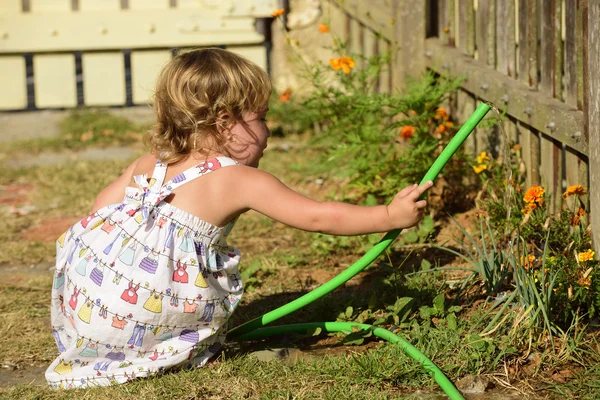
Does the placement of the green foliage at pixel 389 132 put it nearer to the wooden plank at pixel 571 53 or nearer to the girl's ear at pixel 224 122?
the wooden plank at pixel 571 53

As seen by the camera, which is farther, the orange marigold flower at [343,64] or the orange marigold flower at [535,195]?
the orange marigold flower at [343,64]

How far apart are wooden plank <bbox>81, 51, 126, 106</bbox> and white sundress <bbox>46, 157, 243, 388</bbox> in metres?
4.37

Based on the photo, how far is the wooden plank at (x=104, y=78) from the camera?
22.2 feet

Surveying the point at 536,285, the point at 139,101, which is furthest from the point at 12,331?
the point at 139,101

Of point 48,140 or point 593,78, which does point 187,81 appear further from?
point 48,140

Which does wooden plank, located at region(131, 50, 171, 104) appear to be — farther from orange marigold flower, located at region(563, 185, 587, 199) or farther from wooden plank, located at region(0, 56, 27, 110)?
orange marigold flower, located at region(563, 185, 587, 199)

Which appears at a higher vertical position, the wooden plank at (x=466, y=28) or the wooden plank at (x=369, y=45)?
the wooden plank at (x=466, y=28)

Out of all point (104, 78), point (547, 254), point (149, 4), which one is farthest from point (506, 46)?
point (104, 78)

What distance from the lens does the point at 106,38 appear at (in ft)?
21.8

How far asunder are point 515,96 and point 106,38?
4083mm

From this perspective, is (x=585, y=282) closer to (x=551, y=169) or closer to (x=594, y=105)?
(x=594, y=105)

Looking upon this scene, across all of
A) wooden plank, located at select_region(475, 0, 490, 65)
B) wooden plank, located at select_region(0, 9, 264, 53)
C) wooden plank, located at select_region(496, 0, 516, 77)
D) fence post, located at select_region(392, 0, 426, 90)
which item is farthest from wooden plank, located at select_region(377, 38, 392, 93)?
wooden plank, located at select_region(0, 9, 264, 53)

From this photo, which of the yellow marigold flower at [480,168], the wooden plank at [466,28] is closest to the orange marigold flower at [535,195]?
the yellow marigold flower at [480,168]

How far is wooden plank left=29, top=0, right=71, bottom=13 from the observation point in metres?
6.59
